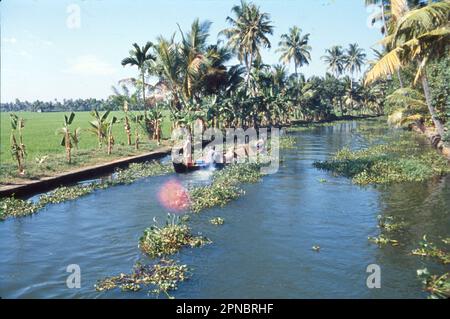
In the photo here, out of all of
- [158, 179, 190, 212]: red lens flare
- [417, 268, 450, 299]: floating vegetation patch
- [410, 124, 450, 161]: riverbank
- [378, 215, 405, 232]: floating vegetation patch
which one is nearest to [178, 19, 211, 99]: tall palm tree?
[158, 179, 190, 212]: red lens flare

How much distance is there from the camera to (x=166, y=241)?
9727 millimetres

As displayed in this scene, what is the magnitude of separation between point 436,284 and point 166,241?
5.67 metres

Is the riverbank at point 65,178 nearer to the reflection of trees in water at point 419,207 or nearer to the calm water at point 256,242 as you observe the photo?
the calm water at point 256,242

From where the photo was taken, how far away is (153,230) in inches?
393

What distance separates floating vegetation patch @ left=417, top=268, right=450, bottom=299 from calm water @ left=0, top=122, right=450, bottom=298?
6.8 inches

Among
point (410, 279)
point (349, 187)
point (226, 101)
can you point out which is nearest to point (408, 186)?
point (349, 187)

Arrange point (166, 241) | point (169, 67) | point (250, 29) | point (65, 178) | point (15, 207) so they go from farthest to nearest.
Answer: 1. point (250, 29)
2. point (169, 67)
3. point (65, 178)
4. point (15, 207)
5. point (166, 241)

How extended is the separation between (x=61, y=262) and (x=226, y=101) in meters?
27.5

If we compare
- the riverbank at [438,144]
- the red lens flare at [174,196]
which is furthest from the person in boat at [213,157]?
the riverbank at [438,144]

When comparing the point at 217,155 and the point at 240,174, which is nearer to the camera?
the point at 240,174

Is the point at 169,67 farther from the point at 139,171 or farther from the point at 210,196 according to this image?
the point at 210,196

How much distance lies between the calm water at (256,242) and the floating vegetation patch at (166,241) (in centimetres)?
28

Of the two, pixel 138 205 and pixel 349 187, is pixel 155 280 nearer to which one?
pixel 138 205

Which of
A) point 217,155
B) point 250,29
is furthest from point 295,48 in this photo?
point 217,155
